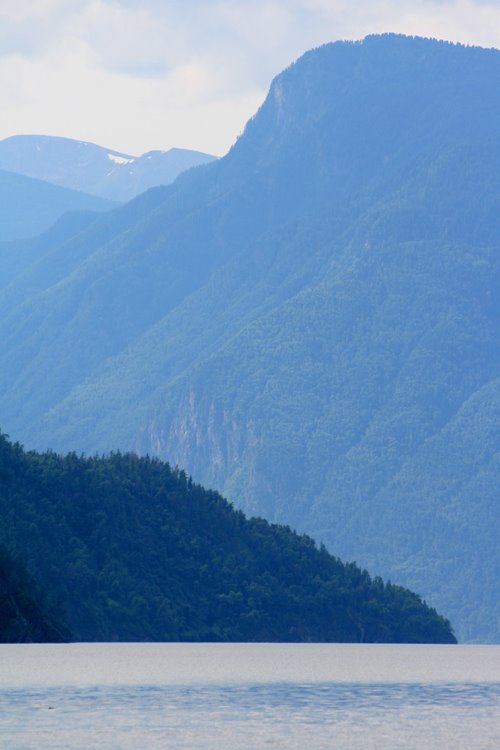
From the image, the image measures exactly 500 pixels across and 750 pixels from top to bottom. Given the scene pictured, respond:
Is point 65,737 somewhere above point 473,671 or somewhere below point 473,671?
below

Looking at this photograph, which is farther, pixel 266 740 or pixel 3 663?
pixel 3 663

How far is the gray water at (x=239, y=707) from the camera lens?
8819cm

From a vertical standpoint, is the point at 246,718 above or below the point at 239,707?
below

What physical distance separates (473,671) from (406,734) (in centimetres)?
8191

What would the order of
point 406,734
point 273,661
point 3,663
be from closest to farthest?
point 406,734 < point 3,663 < point 273,661

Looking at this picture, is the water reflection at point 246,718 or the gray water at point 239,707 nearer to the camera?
the water reflection at point 246,718

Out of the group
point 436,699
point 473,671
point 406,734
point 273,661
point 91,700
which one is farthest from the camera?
point 273,661

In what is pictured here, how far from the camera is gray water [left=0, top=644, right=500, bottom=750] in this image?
88.2 meters

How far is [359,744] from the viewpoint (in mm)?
87750

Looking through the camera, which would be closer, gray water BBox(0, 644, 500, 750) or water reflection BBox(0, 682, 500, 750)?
water reflection BBox(0, 682, 500, 750)

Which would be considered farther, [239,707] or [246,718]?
[239,707]

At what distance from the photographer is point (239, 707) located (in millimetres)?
107188

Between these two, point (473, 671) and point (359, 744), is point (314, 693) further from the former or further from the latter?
point (473, 671)

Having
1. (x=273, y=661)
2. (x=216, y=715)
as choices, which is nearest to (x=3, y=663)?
(x=273, y=661)
